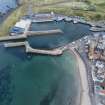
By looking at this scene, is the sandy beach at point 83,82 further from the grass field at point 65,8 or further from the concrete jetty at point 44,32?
the grass field at point 65,8

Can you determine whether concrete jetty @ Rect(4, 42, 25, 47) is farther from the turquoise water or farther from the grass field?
the grass field

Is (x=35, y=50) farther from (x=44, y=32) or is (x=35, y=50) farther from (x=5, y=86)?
(x=5, y=86)

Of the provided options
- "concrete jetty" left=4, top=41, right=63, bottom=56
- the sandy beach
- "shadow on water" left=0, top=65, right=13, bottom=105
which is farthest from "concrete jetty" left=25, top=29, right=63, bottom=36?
"shadow on water" left=0, top=65, right=13, bottom=105

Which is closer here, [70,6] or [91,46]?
[91,46]

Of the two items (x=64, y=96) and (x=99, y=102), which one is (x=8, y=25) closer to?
(x=64, y=96)

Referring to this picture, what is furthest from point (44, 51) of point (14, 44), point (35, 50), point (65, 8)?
point (65, 8)

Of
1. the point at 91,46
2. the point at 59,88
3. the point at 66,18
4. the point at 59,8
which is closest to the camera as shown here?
the point at 59,88

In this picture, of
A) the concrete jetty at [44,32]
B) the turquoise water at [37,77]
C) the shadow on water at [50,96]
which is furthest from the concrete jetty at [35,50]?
the shadow on water at [50,96]

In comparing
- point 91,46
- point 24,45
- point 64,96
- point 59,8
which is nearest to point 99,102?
point 64,96
